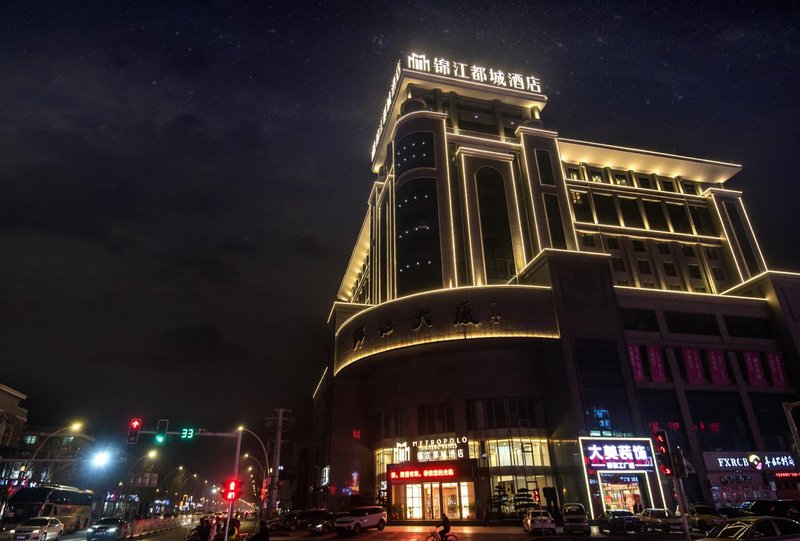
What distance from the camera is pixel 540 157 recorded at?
72500 mm

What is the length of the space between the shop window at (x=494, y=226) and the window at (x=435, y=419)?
1890cm

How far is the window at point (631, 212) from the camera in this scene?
76.5m

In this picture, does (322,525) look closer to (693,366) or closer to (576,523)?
(576,523)

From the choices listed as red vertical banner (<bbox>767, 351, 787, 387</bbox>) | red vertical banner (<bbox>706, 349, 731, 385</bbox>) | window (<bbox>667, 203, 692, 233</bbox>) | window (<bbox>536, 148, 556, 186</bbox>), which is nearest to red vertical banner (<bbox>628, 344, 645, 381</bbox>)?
red vertical banner (<bbox>706, 349, 731, 385</bbox>)

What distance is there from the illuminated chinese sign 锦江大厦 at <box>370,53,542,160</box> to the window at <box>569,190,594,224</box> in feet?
69.0

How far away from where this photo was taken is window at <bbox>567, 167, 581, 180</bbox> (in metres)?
79.9

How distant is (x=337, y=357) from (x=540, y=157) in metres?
42.9

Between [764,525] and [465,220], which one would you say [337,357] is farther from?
[764,525]

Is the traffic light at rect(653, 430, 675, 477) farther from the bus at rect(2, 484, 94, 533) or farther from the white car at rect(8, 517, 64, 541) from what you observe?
the bus at rect(2, 484, 94, 533)

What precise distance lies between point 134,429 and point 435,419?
32693mm

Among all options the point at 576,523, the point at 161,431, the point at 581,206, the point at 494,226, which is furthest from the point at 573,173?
the point at 161,431

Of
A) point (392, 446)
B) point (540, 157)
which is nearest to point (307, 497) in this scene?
point (392, 446)

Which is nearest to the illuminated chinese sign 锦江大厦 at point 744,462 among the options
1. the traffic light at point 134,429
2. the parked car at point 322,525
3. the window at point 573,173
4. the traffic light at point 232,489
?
the parked car at point 322,525

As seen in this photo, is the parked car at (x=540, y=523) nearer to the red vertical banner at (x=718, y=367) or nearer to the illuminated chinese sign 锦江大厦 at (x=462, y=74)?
the red vertical banner at (x=718, y=367)
